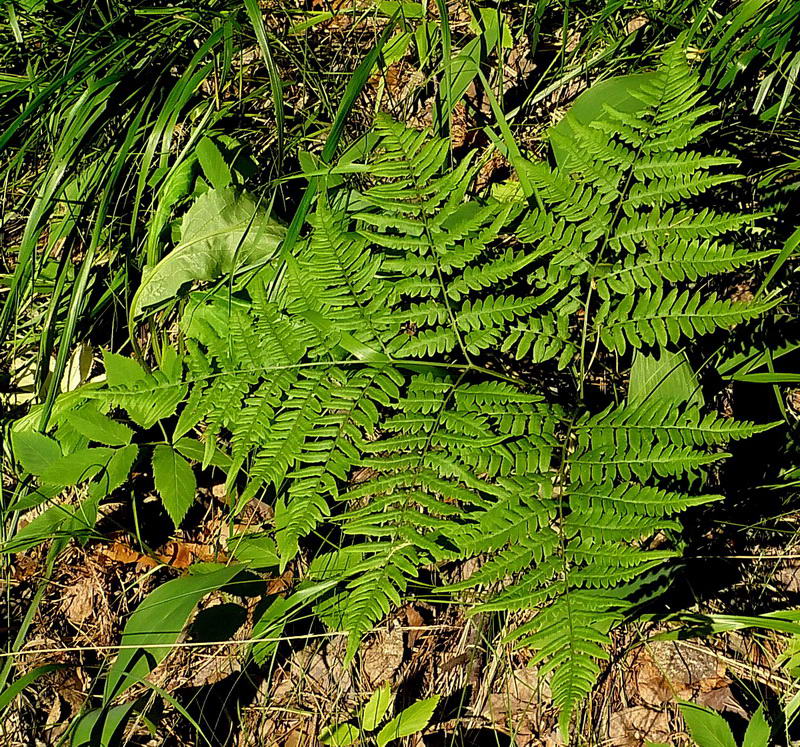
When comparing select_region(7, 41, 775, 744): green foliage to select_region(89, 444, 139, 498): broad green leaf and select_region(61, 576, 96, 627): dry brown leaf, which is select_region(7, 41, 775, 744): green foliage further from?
select_region(61, 576, 96, 627): dry brown leaf

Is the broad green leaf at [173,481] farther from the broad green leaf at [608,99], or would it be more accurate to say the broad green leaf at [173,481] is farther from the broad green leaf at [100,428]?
the broad green leaf at [608,99]

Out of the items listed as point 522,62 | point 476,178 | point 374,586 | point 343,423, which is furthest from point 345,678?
point 522,62

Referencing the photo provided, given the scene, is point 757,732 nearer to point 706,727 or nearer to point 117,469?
point 706,727

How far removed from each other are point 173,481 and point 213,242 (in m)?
0.74

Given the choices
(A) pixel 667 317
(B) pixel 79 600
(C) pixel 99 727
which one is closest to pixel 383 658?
(C) pixel 99 727

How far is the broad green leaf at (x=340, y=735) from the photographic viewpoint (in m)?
2.21

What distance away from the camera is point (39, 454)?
7.72ft

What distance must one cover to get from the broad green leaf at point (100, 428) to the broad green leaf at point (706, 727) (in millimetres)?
1802

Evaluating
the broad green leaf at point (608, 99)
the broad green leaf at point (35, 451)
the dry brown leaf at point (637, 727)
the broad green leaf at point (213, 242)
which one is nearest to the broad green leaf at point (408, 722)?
the dry brown leaf at point (637, 727)

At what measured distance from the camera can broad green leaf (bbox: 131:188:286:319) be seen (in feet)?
7.56

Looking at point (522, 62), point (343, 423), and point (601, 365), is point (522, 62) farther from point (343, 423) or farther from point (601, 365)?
point (343, 423)

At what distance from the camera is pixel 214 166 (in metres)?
2.36

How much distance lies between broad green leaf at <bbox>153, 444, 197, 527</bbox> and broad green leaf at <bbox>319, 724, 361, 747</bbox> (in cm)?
80

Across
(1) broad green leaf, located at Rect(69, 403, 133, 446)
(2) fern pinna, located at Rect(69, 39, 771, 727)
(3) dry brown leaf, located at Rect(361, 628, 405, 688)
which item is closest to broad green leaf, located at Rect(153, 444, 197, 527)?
(1) broad green leaf, located at Rect(69, 403, 133, 446)
